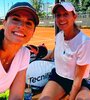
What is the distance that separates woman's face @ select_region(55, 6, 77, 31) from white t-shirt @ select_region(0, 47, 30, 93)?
2.18 ft

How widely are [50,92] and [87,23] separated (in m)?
24.4

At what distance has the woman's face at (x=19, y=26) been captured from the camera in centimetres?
192

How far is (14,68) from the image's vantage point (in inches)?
85.1

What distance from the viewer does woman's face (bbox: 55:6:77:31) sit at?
2.77 metres

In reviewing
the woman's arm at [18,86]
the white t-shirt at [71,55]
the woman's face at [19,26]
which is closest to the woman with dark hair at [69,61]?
the white t-shirt at [71,55]

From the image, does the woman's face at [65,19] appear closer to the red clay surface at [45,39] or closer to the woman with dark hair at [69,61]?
the woman with dark hair at [69,61]

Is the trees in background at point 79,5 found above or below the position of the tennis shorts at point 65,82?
above

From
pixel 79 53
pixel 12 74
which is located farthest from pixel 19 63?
pixel 79 53

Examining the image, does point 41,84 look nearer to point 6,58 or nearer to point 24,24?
point 6,58

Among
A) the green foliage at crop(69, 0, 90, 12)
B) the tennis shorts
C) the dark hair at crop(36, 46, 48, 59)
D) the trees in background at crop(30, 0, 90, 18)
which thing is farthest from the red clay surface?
the tennis shorts

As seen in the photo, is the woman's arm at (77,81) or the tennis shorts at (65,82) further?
the tennis shorts at (65,82)

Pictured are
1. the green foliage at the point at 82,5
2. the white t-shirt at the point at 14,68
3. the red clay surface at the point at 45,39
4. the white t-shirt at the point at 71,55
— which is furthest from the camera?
the green foliage at the point at 82,5

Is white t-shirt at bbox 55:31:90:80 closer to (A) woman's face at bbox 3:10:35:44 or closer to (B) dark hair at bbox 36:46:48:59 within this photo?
(B) dark hair at bbox 36:46:48:59

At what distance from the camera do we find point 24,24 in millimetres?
1921
